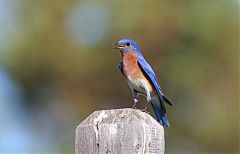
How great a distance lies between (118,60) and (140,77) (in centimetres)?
565

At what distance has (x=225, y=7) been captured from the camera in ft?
41.3

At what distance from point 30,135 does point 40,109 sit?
87 centimetres

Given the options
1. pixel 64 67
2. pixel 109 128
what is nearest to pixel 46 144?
pixel 64 67

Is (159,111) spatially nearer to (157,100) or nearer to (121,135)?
(157,100)

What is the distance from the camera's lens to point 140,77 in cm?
615

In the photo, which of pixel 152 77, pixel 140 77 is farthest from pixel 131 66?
pixel 152 77

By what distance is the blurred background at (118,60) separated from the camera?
467 inches

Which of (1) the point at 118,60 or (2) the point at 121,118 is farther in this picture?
(1) the point at 118,60

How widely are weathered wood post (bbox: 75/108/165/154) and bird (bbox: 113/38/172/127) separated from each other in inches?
86.1

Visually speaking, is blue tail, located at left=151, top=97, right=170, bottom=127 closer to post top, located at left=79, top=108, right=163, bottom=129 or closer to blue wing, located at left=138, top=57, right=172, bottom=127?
blue wing, located at left=138, top=57, right=172, bottom=127

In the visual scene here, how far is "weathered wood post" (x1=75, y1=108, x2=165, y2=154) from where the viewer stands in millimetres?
3309

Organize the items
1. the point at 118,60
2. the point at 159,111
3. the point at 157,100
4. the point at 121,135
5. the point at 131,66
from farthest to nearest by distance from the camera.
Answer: the point at 118,60 < the point at 131,66 < the point at 157,100 < the point at 159,111 < the point at 121,135

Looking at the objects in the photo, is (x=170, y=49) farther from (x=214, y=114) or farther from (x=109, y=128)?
(x=109, y=128)

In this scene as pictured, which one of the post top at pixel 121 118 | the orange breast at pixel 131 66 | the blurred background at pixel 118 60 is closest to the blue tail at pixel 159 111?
the orange breast at pixel 131 66
